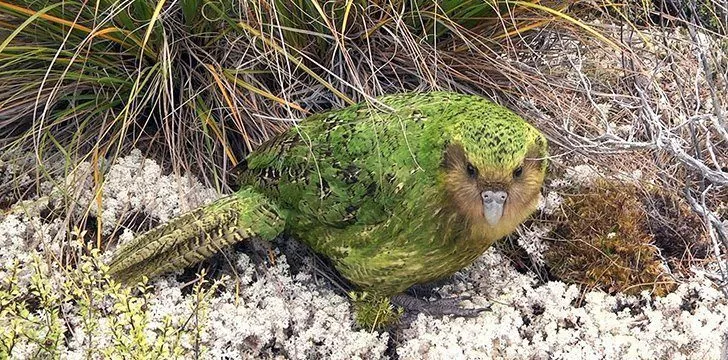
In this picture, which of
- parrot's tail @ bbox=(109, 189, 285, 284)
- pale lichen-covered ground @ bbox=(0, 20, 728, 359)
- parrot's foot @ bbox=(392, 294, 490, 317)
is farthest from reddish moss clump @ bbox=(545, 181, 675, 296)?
Answer: parrot's tail @ bbox=(109, 189, 285, 284)

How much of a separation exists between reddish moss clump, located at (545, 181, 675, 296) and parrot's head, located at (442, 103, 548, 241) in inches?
23.2

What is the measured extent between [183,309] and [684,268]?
172 centimetres

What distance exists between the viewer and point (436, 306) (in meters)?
2.67

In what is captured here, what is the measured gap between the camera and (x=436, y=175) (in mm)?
2287

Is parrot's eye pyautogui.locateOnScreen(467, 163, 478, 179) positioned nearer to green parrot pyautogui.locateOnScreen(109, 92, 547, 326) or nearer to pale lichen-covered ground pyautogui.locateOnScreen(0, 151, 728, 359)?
green parrot pyautogui.locateOnScreen(109, 92, 547, 326)

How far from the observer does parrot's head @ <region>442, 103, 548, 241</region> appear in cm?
218

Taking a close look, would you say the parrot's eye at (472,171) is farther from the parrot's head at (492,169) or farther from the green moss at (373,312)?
the green moss at (373,312)

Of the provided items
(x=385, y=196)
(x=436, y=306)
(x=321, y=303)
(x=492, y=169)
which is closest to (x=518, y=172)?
(x=492, y=169)

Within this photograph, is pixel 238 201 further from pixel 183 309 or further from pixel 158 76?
pixel 158 76

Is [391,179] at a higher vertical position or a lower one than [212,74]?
lower

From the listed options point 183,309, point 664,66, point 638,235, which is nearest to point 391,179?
point 183,309

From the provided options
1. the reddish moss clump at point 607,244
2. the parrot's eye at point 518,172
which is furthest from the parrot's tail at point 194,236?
the reddish moss clump at point 607,244

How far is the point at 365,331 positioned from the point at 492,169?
0.71 m

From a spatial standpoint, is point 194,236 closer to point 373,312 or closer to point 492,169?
point 373,312
